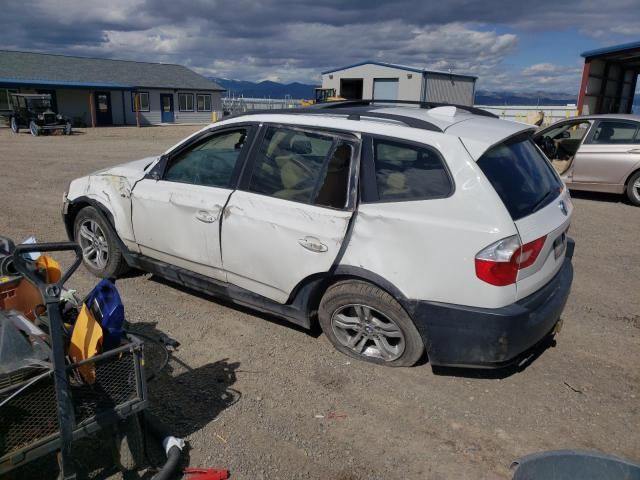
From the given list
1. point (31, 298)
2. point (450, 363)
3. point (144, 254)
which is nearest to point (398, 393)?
point (450, 363)

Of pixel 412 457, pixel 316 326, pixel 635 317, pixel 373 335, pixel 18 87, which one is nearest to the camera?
pixel 412 457

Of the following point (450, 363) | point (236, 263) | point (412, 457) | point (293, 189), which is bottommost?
point (412, 457)

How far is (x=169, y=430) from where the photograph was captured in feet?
9.81

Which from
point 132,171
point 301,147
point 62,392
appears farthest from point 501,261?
point 132,171

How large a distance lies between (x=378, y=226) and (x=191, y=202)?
65.6 inches

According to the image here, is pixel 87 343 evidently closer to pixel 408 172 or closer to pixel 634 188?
pixel 408 172

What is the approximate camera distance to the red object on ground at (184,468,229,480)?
2660 millimetres

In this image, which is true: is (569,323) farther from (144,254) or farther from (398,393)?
(144,254)

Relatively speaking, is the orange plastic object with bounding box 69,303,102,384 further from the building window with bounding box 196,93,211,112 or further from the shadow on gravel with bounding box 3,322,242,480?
the building window with bounding box 196,93,211,112

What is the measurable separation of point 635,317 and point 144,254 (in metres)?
4.52

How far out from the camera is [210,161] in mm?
4379

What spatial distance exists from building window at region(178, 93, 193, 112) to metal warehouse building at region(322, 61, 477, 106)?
10.6 meters

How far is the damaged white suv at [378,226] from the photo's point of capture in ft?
10.2

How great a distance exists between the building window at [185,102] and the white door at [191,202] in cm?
3773
